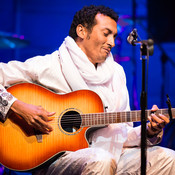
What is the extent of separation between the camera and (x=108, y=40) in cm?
238

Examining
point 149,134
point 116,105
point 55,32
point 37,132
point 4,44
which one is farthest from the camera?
point 55,32

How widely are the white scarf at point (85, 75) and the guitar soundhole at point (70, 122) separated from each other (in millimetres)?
269

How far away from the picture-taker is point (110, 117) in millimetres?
2004

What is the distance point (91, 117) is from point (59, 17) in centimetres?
337

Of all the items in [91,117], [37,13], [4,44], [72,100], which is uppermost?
[37,13]

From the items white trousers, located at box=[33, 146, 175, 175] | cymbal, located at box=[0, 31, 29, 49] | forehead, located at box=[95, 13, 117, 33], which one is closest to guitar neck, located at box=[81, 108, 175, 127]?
white trousers, located at box=[33, 146, 175, 175]

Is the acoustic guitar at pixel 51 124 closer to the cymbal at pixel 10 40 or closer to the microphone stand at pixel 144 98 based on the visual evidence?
the microphone stand at pixel 144 98

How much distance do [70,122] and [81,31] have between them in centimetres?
97

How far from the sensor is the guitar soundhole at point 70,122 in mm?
1980

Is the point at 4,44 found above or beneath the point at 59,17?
beneath

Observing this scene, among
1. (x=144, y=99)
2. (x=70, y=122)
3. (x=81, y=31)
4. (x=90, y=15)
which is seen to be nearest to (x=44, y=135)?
(x=70, y=122)

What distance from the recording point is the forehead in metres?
2.42

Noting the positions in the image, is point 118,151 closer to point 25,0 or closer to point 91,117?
point 91,117

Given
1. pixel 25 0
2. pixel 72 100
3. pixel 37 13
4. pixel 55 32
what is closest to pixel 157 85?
pixel 55 32
